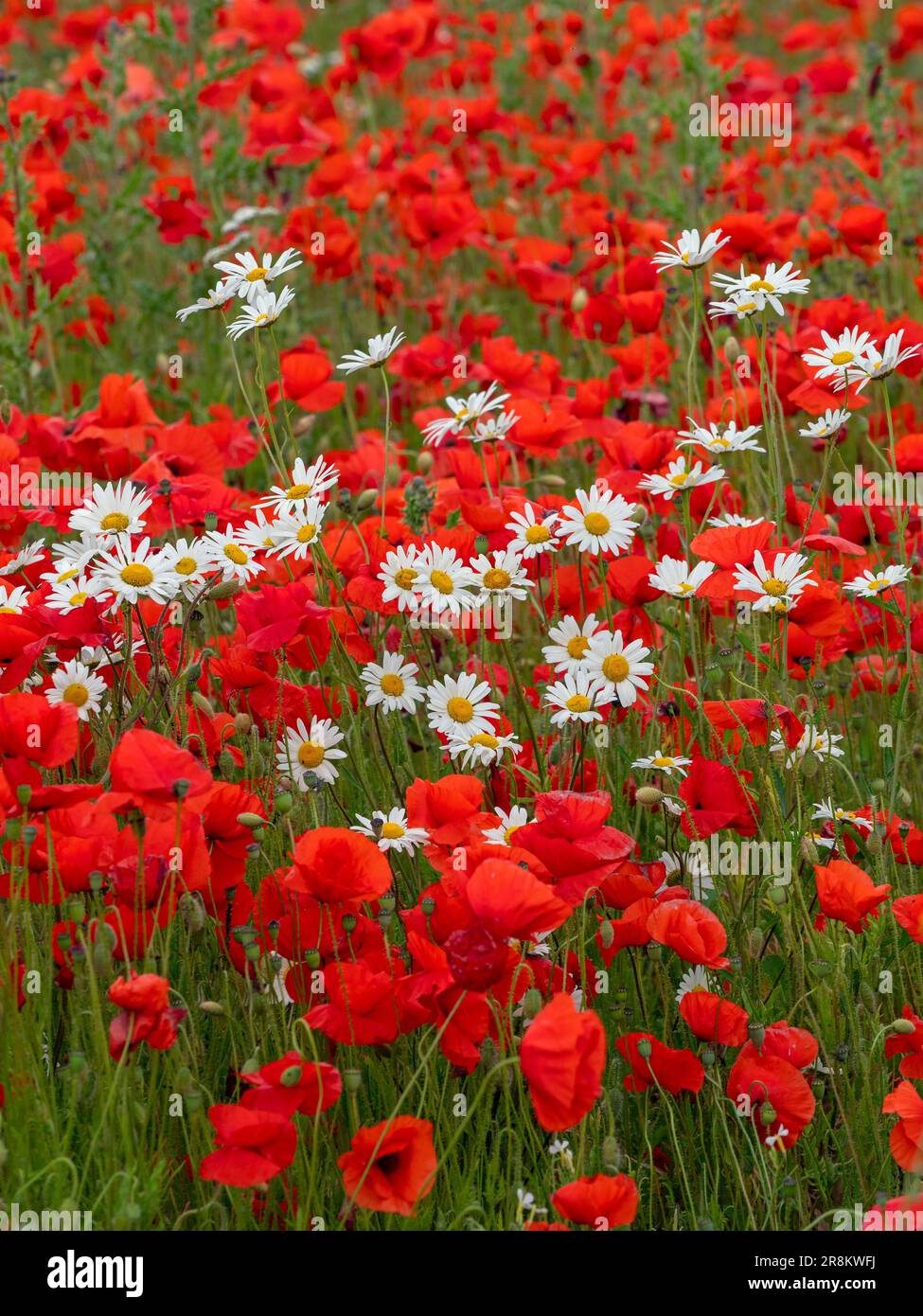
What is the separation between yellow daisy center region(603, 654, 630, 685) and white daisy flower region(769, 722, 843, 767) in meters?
0.25

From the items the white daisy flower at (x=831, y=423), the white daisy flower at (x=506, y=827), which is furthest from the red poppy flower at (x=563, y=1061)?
the white daisy flower at (x=831, y=423)

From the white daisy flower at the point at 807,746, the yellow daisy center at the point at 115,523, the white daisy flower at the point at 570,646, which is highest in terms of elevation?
the yellow daisy center at the point at 115,523

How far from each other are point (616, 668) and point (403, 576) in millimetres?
358

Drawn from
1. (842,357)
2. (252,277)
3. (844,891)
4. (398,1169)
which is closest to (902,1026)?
(844,891)

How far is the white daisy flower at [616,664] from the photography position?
2.40 metres

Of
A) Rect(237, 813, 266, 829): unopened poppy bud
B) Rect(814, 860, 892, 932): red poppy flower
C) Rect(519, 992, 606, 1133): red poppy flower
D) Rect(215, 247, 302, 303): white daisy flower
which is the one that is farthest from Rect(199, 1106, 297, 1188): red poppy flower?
Rect(215, 247, 302, 303): white daisy flower

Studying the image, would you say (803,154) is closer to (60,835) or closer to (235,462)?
(235,462)

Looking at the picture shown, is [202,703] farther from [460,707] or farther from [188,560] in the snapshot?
[460,707]

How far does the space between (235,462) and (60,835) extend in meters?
1.31

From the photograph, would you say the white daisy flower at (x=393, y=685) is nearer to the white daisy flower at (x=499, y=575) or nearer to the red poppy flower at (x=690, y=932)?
the white daisy flower at (x=499, y=575)

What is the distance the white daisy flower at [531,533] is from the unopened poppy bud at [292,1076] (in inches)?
39.9

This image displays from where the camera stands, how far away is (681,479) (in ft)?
8.70

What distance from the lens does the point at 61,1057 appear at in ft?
7.19
